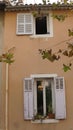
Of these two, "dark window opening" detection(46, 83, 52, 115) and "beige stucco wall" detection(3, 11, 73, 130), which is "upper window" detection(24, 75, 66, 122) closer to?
"dark window opening" detection(46, 83, 52, 115)

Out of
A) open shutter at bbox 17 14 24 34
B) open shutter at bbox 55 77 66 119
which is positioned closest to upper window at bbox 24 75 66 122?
open shutter at bbox 55 77 66 119

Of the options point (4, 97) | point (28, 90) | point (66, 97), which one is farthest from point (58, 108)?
point (4, 97)

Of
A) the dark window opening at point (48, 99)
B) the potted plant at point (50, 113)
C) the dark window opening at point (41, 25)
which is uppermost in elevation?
the dark window opening at point (41, 25)

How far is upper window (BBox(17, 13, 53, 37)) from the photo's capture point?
14.0 m

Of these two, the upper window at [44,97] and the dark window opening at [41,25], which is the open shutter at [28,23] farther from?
the upper window at [44,97]

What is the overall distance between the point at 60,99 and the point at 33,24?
11.6ft

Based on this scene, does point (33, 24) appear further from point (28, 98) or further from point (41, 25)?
point (28, 98)

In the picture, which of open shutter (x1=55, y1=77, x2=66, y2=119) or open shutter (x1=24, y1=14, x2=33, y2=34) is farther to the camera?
open shutter (x1=24, y1=14, x2=33, y2=34)

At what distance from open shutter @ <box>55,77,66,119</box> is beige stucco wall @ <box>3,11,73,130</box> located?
191mm

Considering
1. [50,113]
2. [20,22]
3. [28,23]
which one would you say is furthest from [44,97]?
[20,22]

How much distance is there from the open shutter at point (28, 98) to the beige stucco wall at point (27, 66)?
209mm

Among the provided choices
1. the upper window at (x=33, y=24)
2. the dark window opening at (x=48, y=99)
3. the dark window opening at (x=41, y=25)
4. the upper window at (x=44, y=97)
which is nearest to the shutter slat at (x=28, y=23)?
the upper window at (x=33, y=24)

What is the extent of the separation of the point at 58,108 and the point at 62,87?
868 millimetres

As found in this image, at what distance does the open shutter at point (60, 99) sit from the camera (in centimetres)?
1278
